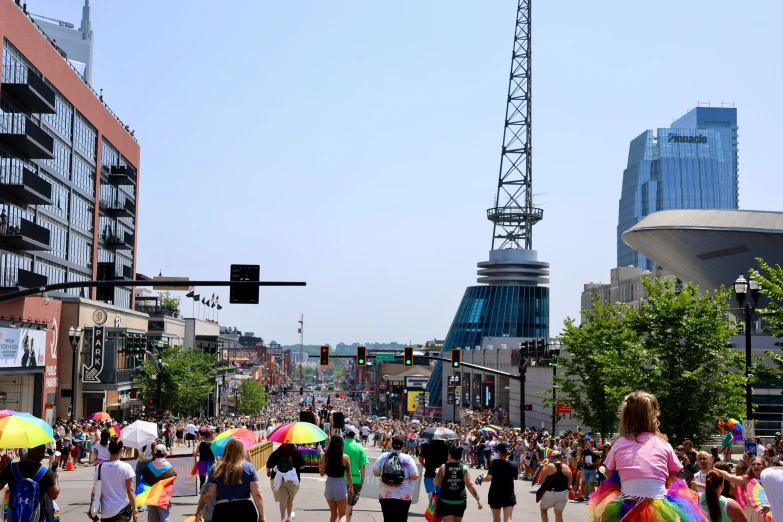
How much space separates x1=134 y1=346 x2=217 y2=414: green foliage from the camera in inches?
2900

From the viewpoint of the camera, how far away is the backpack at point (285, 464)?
15438 millimetres

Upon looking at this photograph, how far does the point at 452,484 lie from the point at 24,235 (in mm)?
45403

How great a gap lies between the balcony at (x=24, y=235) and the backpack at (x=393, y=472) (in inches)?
1722

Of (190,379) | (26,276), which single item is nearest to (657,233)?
(190,379)

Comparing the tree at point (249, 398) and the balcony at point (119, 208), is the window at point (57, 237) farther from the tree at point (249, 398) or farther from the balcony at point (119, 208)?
the tree at point (249, 398)

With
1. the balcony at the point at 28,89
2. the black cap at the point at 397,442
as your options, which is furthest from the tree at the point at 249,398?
the black cap at the point at 397,442

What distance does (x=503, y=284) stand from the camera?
150375 millimetres

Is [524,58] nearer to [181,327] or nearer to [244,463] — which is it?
[181,327]

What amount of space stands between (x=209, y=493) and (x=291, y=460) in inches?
182

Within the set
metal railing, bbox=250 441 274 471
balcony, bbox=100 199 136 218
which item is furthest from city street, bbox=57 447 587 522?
balcony, bbox=100 199 136 218

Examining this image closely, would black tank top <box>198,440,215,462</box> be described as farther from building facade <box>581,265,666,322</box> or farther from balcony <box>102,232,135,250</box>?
building facade <box>581,265,666,322</box>

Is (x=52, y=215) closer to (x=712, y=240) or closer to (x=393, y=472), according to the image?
(x=712, y=240)

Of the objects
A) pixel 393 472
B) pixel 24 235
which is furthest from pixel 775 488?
pixel 24 235

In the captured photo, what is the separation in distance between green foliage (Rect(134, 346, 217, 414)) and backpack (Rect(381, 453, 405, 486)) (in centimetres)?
6185
